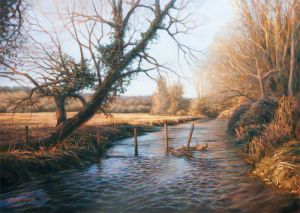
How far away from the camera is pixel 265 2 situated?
27156 mm

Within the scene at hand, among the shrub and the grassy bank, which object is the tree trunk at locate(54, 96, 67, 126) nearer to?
the grassy bank

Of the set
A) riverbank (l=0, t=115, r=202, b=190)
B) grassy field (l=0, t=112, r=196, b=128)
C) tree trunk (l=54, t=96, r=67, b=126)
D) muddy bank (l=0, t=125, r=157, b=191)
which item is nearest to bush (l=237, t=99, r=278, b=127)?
grassy field (l=0, t=112, r=196, b=128)

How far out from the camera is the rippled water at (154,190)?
981 cm

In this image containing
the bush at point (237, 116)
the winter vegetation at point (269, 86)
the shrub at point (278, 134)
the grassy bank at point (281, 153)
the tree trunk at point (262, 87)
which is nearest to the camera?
the grassy bank at point (281, 153)

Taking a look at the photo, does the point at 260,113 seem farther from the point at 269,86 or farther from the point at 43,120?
the point at 43,120

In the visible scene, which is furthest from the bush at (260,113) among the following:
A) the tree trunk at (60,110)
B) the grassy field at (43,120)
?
the tree trunk at (60,110)

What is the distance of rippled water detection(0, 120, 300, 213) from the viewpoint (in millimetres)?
9812

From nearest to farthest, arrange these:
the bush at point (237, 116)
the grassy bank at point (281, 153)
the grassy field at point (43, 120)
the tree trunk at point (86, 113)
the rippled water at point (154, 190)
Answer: the rippled water at point (154, 190) → the grassy bank at point (281, 153) → the tree trunk at point (86, 113) → the grassy field at point (43, 120) → the bush at point (237, 116)

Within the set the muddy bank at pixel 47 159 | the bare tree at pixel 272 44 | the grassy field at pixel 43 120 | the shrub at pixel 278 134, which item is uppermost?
the bare tree at pixel 272 44

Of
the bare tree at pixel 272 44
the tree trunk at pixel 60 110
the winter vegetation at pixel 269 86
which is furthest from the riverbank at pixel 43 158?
the bare tree at pixel 272 44

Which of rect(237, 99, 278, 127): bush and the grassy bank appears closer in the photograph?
the grassy bank

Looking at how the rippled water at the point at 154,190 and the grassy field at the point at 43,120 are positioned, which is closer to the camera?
the rippled water at the point at 154,190

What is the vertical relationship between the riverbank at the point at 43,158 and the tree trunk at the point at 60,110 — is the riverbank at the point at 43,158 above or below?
below

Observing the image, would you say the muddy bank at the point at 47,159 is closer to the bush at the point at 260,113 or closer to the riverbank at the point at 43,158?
the riverbank at the point at 43,158
